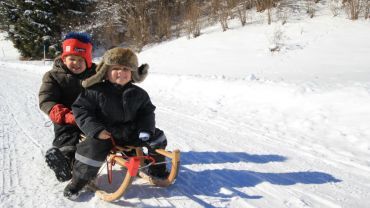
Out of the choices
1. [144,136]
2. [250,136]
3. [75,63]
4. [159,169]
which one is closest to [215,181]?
[159,169]

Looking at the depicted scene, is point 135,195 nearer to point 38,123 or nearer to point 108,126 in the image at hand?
point 108,126

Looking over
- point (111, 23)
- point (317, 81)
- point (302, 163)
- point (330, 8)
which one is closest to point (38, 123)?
point (302, 163)

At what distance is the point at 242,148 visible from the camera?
4.55m

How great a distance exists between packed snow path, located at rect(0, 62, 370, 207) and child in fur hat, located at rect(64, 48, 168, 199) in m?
0.26

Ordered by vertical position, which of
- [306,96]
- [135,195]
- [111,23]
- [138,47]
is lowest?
[135,195]

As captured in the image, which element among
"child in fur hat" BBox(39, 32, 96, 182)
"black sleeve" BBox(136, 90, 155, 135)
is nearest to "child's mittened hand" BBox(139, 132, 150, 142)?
"black sleeve" BBox(136, 90, 155, 135)

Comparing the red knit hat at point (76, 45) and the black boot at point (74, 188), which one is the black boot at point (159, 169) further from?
the red knit hat at point (76, 45)

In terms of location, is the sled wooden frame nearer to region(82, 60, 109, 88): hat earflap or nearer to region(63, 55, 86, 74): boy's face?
region(82, 60, 109, 88): hat earflap

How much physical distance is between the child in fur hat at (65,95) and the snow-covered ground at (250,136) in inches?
8.8

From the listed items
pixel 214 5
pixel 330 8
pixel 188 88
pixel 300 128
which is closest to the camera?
pixel 300 128

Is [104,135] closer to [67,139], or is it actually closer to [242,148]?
[67,139]

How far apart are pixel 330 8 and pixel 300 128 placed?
8.87m

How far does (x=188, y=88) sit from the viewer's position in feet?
26.6

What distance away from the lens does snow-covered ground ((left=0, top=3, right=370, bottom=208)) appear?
10.7 feet
